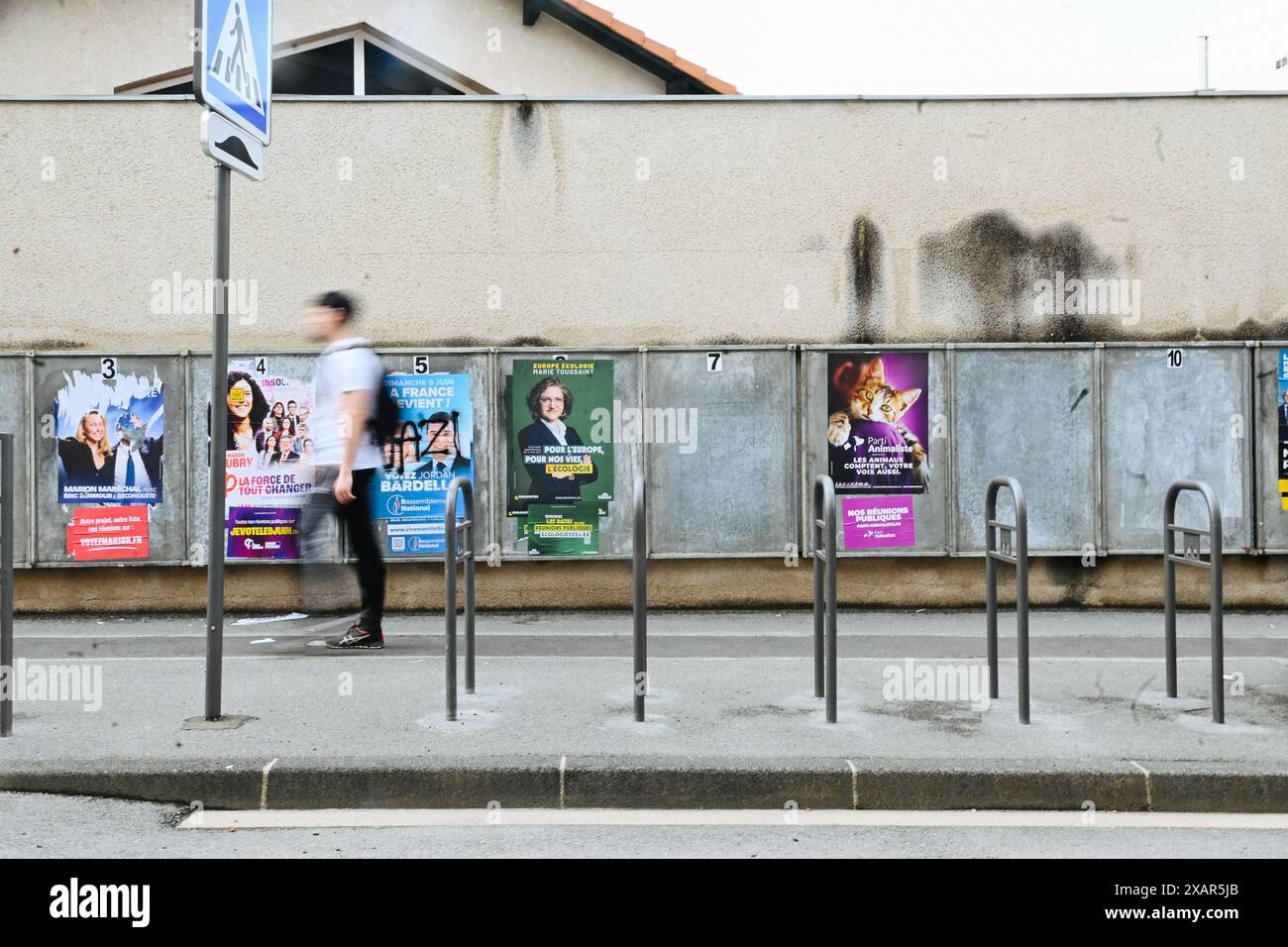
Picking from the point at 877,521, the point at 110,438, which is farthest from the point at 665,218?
the point at 110,438

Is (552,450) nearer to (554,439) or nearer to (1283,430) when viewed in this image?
(554,439)

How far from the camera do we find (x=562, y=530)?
952cm

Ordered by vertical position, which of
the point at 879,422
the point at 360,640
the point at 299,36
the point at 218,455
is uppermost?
the point at 299,36

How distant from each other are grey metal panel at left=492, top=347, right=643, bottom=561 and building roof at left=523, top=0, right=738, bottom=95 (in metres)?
3.40

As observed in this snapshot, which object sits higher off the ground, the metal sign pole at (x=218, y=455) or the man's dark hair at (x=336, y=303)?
the man's dark hair at (x=336, y=303)

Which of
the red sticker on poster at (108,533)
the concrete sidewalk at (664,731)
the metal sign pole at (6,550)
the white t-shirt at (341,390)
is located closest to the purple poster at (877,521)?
the concrete sidewalk at (664,731)

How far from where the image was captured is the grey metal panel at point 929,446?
9578mm

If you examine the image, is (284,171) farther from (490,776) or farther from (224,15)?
(490,776)

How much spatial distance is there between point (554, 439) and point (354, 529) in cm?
255

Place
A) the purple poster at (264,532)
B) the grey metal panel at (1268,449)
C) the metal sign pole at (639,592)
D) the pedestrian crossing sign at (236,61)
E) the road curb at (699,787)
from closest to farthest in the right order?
1. the road curb at (699,787)
2. the pedestrian crossing sign at (236,61)
3. the metal sign pole at (639,592)
4. the purple poster at (264,532)
5. the grey metal panel at (1268,449)

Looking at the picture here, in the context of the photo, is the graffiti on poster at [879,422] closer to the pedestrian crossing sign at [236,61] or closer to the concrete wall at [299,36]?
the concrete wall at [299,36]

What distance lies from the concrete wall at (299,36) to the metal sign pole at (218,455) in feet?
19.2

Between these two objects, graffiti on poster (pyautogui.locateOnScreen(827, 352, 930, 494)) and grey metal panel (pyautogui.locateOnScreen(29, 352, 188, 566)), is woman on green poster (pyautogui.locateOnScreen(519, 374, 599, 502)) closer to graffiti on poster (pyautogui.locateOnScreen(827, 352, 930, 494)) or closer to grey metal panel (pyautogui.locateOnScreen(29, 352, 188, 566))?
graffiti on poster (pyautogui.locateOnScreen(827, 352, 930, 494))

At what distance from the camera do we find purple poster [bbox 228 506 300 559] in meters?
9.46
